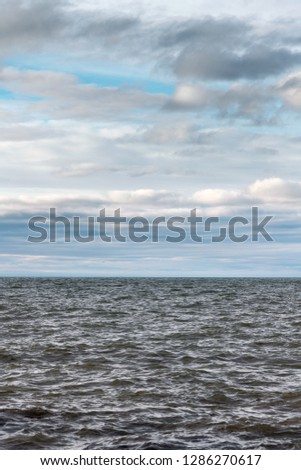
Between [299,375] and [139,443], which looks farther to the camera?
[299,375]

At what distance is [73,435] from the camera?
14695 millimetres

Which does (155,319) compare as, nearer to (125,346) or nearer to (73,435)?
(125,346)

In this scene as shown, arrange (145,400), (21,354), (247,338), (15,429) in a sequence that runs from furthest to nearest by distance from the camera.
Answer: (247,338) < (21,354) < (145,400) < (15,429)

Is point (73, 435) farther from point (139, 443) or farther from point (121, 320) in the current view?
point (121, 320)

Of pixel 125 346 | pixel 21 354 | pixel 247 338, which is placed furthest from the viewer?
pixel 247 338

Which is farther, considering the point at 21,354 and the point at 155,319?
the point at 155,319

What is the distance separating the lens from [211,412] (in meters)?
16.9

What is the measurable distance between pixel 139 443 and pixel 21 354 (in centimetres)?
1360

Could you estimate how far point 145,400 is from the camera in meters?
18.3
